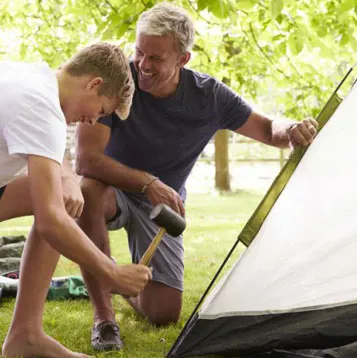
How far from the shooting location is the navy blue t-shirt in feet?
10.6

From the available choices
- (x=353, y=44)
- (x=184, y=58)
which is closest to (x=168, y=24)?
(x=184, y=58)

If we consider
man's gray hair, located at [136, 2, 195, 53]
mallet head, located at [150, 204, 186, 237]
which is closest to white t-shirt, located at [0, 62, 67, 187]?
mallet head, located at [150, 204, 186, 237]

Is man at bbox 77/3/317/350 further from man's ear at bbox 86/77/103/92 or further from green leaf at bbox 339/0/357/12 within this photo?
green leaf at bbox 339/0/357/12

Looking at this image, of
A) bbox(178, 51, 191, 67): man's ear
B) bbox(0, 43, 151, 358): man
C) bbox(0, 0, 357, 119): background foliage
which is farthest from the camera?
bbox(0, 0, 357, 119): background foliage

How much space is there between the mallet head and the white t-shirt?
0.42 meters

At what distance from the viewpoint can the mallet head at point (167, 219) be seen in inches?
94.6

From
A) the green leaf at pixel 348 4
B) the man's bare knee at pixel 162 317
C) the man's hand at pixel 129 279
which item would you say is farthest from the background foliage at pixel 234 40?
the man's hand at pixel 129 279

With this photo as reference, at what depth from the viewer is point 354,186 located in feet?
8.16

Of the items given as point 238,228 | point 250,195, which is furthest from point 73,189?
point 250,195

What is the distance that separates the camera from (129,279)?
2.12m

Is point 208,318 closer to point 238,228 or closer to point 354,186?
point 354,186

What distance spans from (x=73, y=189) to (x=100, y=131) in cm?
66

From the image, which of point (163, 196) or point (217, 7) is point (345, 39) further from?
point (163, 196)

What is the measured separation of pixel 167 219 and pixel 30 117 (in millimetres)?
600
